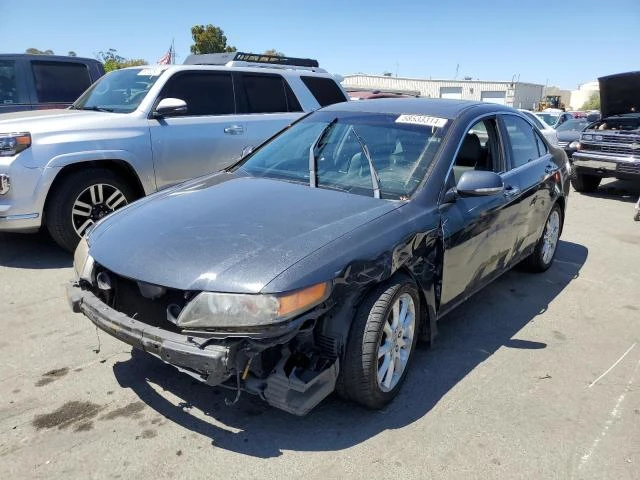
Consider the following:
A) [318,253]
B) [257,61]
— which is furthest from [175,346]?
[257,61]

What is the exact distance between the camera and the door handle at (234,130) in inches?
250

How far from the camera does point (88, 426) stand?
9.19 ft

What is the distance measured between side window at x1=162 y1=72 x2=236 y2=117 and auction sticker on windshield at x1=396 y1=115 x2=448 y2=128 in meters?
3.14

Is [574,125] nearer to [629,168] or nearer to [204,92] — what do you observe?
[629,168]

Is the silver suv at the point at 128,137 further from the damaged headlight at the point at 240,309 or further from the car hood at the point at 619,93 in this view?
the car hood at the point at 619,93

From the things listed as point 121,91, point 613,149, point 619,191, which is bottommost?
point 619,191

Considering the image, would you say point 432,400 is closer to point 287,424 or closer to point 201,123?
point 287,424

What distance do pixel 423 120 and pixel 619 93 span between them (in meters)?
8.50

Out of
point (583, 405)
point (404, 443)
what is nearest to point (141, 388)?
point (404, 443)

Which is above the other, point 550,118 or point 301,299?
point 301,299

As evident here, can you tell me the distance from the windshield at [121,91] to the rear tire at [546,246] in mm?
4385

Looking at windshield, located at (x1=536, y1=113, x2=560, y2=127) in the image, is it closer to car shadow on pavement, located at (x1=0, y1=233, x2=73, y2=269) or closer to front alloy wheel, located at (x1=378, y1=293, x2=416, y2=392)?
car shadow on pavement, located at (x1=0, y1=233, x2=73, y2=269)

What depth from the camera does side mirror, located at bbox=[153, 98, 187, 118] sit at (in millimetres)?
5586

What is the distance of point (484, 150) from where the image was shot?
4316 mm
